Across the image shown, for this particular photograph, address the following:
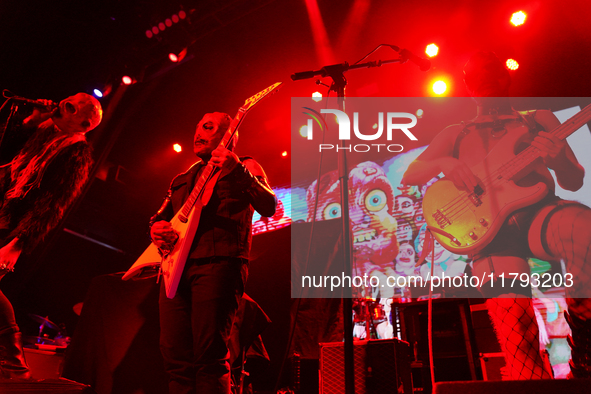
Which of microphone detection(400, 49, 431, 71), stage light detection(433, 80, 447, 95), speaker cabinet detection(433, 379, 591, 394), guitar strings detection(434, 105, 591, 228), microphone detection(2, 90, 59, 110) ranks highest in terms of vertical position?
stage light detection(433, 80, 447, 95)

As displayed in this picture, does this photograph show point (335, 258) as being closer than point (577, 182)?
No

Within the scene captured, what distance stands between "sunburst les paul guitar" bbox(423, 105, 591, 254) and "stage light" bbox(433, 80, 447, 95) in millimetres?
2266

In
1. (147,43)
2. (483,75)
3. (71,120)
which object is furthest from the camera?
(147,43)

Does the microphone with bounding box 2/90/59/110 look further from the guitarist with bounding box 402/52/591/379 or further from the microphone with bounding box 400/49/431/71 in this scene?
the guitarist with bounding box 402/52/591/379

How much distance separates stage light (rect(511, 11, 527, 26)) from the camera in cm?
390

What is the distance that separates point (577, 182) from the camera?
2.65m

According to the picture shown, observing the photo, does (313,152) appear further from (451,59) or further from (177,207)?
(177,207)

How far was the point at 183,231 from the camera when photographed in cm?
176

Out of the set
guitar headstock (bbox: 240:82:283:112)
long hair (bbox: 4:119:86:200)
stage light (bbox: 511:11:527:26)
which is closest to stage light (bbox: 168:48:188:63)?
long hair (bbox: 4:119:86:200)

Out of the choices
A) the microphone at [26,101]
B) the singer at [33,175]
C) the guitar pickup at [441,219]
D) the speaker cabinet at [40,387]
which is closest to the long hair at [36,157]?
the singer at [33,175]

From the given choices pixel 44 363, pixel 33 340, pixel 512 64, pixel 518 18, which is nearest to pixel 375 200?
pixel 512 64

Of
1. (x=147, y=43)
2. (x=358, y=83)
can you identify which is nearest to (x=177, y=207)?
(x=147, y=43)

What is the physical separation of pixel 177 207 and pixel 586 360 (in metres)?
2.00

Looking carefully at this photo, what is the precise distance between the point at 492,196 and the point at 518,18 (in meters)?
2.56
